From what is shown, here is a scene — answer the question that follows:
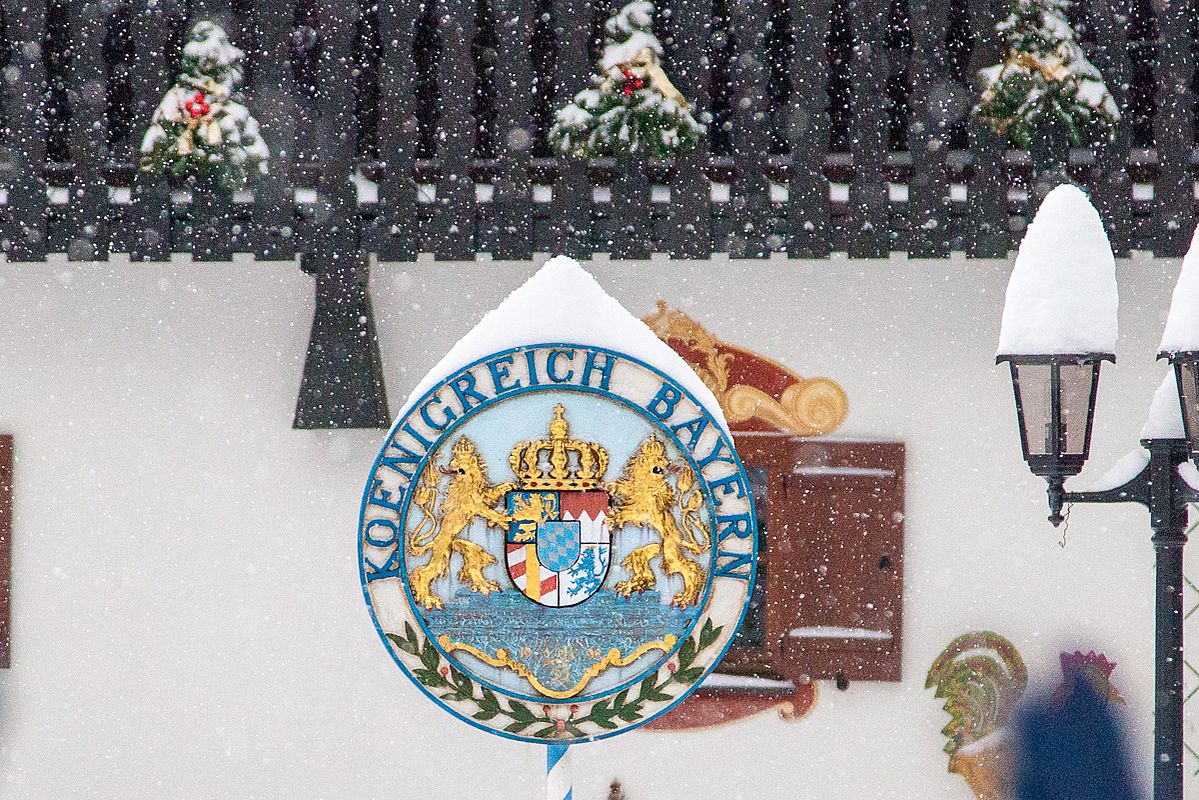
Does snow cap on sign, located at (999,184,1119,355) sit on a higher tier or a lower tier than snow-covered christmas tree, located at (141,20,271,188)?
lower

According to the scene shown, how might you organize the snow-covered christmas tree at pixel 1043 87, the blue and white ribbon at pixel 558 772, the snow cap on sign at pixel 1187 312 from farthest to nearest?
the snow-covered christmas tree at pixel 1043 87
the snow cap on sign at pixel 1187 312
the blue and white ribbon at pixel 558 772

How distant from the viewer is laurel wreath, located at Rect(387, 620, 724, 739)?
107 inches

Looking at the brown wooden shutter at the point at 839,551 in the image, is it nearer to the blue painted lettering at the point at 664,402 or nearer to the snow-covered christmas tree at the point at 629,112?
the snow-covered christmas tree at the point at 629,112

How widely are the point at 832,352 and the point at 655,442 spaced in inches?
190

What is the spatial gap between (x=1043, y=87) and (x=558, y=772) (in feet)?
15.6

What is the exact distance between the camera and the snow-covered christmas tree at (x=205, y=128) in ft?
22.6

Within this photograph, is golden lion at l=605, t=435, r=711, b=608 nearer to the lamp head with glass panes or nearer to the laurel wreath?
the laurel wreath

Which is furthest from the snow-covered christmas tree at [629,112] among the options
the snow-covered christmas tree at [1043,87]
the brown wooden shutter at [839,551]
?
the brown wooden shutter at [839,551]

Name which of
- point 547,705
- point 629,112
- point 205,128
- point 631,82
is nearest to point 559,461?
point 547,705

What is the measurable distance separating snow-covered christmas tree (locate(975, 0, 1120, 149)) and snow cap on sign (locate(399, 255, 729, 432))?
4.45 m

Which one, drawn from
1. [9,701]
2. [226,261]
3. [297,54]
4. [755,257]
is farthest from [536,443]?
[9,701]

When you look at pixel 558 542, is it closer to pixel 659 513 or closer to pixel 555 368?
pixel 659 513

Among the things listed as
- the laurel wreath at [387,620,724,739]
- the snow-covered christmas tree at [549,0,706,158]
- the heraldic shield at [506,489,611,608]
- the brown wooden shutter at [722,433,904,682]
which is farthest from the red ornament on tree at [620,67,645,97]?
the laurel wreath at [387,620,724,739]

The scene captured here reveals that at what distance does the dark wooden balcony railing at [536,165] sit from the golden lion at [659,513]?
165 inches
